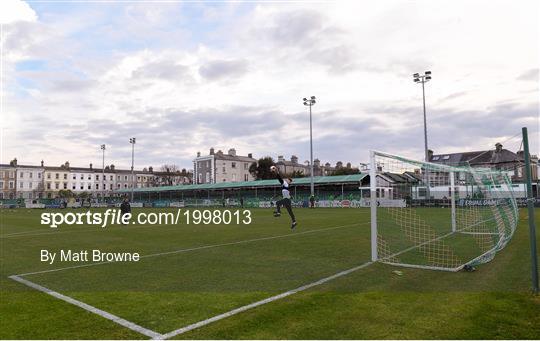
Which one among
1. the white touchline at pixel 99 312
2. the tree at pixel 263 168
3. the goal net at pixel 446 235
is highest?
the tree at pixel 263 168

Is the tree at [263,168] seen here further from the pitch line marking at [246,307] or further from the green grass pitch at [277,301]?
the pitch line marking at [246,307]

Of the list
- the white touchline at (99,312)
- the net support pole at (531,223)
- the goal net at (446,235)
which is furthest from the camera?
the goal net at (446,235)

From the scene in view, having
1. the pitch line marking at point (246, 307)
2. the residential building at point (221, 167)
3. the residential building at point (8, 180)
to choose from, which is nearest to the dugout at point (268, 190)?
the residential building at point (221, 167)

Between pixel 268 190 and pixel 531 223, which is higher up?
pixel 268 190

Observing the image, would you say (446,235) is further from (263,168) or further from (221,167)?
(221,167)

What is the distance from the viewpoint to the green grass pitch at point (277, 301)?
510cm

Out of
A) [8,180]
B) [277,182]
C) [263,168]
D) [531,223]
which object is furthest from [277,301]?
[8,180]

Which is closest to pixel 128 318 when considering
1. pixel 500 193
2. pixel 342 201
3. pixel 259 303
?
pixel 259 303

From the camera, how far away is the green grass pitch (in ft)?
16.7

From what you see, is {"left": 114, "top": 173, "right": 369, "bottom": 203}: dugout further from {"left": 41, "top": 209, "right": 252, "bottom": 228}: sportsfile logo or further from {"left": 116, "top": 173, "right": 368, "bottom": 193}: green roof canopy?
{"left": 41, "top": 209, "right": 252, "bottom": 228}: sportsfile logo

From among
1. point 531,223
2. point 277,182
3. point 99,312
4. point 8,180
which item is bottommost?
point 99,312

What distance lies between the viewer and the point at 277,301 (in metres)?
6.42

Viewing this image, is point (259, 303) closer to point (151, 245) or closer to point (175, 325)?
point (175, 325)

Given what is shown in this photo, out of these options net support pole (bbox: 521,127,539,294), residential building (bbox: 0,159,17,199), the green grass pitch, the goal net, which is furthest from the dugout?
net support pole (bbox: 521,127,539,294)
